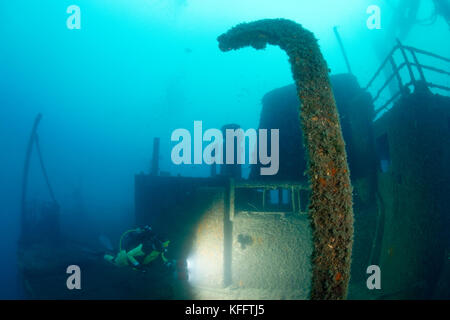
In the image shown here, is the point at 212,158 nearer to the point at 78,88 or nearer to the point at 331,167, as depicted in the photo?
the point at 331,167

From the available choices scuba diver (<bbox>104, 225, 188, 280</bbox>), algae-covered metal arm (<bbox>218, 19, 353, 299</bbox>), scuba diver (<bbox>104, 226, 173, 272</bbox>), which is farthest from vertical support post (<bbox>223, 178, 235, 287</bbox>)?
algae-covered metal arm (<bbox>218, 19, 353, 299</bbox>)

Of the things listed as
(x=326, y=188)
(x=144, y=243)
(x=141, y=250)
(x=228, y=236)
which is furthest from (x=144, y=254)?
(x=326, y=188)

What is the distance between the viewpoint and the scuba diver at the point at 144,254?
5.32 metres

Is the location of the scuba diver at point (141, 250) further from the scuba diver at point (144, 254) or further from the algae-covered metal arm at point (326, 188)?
the algae-covered metal arm at point (326, 188)

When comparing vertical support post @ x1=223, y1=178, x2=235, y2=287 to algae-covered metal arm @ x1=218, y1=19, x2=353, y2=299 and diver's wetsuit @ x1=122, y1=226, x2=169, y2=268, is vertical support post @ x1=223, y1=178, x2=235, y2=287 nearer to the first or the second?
diver's wetsuit @ x1=122, y1=226, x2=169, y2=268

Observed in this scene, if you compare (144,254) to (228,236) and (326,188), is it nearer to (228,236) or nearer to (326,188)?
(228,236)

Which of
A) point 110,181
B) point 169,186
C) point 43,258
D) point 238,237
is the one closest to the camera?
point 238,237

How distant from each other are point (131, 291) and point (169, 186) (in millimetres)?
5070

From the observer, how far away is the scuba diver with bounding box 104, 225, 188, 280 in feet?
17.5

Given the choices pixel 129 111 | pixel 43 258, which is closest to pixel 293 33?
pixel 43 258

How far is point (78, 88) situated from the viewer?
5886 inches

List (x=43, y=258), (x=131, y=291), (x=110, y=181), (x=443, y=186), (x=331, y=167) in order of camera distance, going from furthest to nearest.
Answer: (x=110, y=181) < (x=43, y=258) < (x=131, y=291) < (x=443, y=186) < (x=331, y=167)

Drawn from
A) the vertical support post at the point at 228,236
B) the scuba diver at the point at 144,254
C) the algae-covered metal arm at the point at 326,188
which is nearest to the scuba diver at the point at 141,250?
the scuba diver at the point at 144,254
